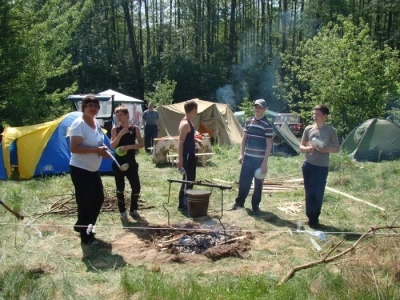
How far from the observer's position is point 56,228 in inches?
208

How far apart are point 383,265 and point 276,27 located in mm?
35938

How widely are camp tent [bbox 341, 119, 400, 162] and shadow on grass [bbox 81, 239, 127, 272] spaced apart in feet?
27.6

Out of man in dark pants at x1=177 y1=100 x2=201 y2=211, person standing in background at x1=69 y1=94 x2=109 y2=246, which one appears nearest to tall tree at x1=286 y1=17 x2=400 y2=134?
man in dark pants at x1=177 y1=100 x2=201 y2=211

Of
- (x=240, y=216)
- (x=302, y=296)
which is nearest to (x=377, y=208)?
(x=240, y=216)

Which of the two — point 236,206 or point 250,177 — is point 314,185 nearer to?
point 250,177

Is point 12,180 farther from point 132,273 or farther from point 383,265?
point 383,265

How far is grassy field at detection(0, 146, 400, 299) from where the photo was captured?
3374 millimetres

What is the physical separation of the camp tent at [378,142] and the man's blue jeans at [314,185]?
6452mm

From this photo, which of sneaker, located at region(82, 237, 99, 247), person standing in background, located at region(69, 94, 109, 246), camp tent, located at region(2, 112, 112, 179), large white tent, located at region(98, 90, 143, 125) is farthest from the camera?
large white tent, located at region(98, 90, 143, 125)

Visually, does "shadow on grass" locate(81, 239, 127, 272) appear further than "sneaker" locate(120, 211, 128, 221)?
No

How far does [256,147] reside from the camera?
5973 millimetres

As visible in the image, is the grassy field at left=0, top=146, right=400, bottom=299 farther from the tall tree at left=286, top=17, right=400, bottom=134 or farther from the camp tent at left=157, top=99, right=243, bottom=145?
the camp tent at left=157, top=99, right=243, bottom=145

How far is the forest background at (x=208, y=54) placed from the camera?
12922 millimetres

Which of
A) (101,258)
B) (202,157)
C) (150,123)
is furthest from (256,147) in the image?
(150,123)
